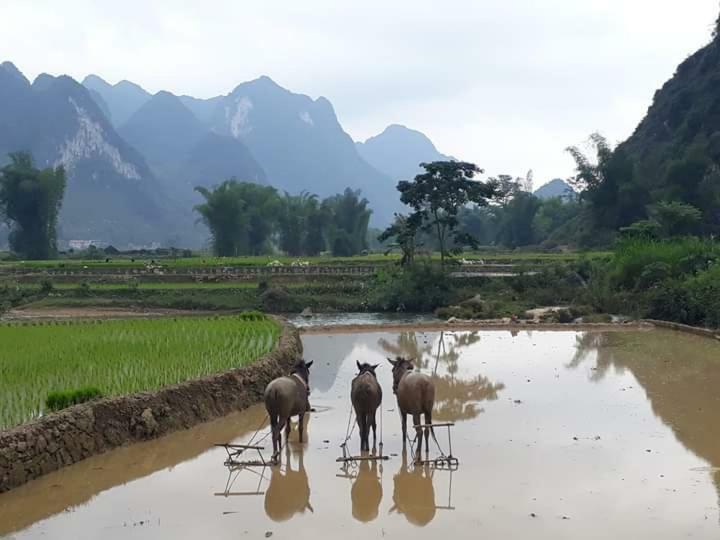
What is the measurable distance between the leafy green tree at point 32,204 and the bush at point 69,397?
184ft

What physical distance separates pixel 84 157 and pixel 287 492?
491ft

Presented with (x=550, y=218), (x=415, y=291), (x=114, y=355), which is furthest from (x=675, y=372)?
(x=550, y=218)

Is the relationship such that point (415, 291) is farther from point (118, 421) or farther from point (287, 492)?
point (287, 492)

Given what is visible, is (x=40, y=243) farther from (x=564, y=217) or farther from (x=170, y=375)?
(x=170, y=375)

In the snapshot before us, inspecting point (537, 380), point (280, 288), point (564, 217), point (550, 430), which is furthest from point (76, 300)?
point (564, 217)

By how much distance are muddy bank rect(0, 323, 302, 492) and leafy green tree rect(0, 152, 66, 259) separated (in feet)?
175

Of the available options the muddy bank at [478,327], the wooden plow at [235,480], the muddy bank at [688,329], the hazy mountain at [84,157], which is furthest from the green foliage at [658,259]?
the hazy mountain at [84,157]

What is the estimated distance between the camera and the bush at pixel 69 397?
998cm

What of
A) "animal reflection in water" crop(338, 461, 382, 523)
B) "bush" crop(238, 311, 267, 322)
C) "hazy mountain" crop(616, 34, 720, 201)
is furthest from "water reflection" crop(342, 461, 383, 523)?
"hazy mountain" crop(616, 34, 720, 201)

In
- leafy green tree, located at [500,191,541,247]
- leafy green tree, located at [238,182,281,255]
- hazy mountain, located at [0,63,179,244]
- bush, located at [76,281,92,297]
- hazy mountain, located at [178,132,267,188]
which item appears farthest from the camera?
hazy mountain, located at [178,132,267,188]

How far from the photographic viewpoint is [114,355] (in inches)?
554

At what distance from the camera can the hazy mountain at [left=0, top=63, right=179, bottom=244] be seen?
13438 cm

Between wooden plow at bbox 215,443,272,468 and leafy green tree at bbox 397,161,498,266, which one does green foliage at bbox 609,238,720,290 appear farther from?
wooden plow at bbox 215,443,272,468

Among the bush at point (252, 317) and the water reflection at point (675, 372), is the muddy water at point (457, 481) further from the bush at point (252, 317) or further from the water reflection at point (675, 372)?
the bush at point (252, 317)
